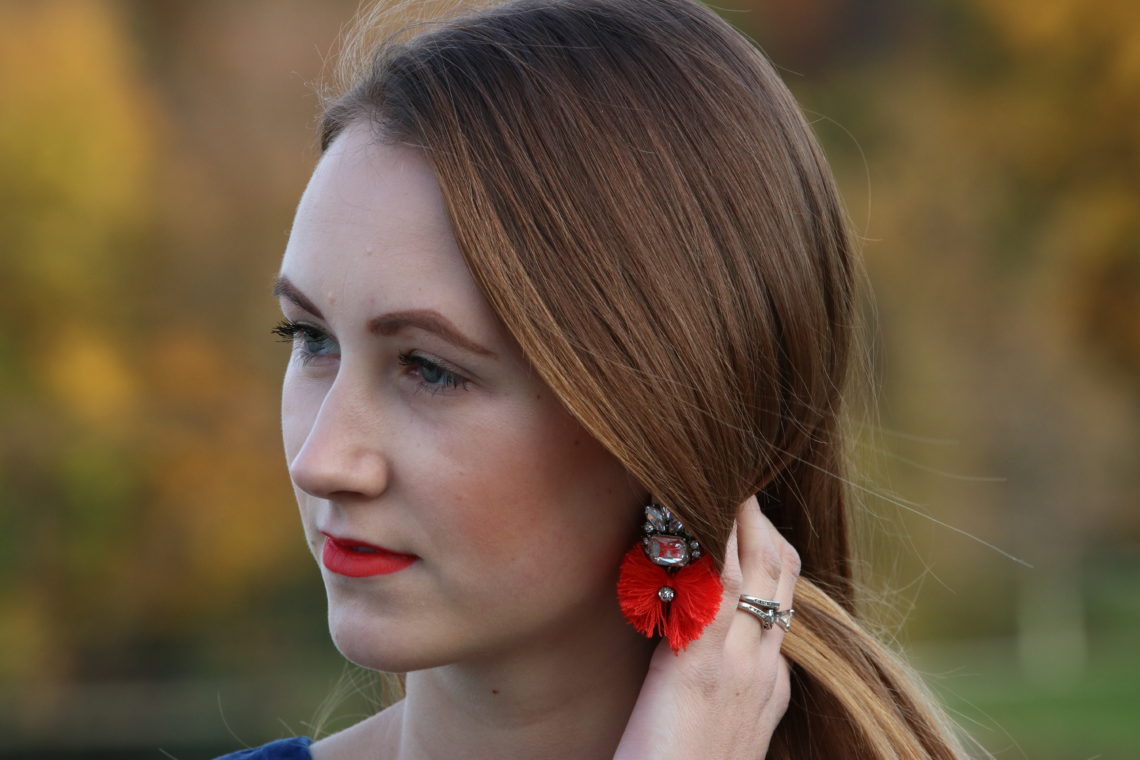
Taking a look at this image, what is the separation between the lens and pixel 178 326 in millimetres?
10227

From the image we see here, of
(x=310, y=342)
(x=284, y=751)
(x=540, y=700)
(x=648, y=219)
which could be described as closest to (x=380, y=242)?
(x=310, y=342)

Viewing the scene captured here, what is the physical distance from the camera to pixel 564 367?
2.06 m

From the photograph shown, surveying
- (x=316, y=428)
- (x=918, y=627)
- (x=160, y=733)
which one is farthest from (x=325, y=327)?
(x=918, y=627)

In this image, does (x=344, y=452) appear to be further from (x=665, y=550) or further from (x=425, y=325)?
(x=665, y=550)

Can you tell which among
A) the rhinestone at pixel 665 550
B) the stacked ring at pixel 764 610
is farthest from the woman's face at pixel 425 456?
the stacked ring at pixel 764 610

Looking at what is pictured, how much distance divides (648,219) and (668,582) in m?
0.63

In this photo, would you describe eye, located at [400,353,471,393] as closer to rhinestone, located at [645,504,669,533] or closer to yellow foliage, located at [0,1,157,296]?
rhinestone, located at [645,504,669,533]

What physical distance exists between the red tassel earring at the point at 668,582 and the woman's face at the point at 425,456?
10cm

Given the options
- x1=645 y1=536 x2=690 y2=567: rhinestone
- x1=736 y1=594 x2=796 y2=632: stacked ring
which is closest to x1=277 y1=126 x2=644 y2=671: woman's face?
x1=645 y1=536 x2=690 y2=567: rhinestone

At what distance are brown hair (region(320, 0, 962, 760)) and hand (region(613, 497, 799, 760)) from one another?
15cm

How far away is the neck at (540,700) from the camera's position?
2.36m

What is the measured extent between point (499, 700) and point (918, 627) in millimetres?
11115

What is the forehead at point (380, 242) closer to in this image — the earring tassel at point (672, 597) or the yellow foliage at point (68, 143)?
the earring tassel at point (672, 597)

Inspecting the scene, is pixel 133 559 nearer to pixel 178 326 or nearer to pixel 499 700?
pixel 178 326
